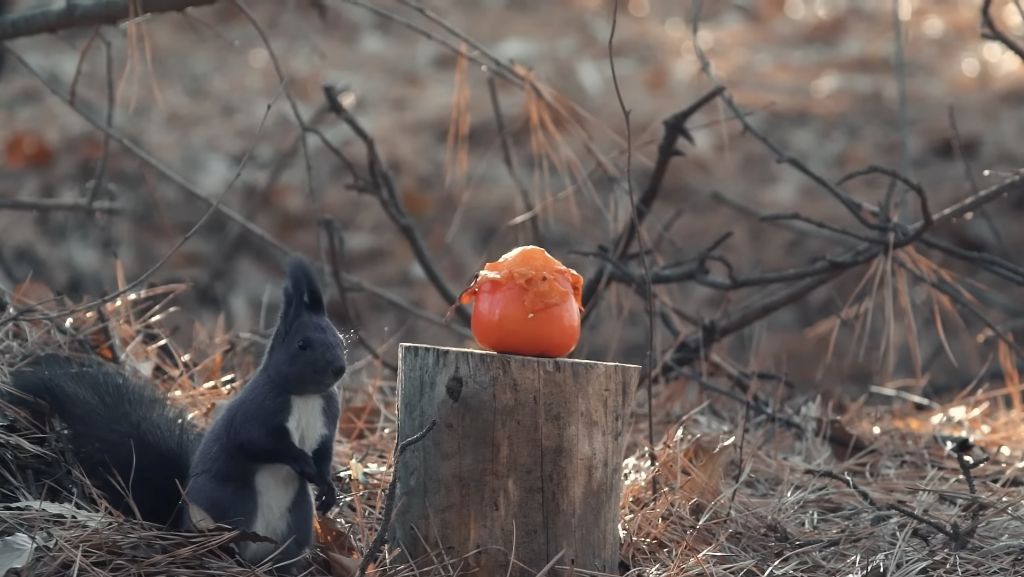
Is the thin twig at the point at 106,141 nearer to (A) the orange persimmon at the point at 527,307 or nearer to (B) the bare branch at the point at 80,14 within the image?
(B) the bare branch at the point at 80,14

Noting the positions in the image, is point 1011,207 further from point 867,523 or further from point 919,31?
point 867,523

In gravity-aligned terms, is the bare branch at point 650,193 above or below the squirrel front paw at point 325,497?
above

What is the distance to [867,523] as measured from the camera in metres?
2.95

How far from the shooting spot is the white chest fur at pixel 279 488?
7.85ft

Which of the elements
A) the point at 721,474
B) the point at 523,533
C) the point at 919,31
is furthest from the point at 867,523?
the point at 919,31

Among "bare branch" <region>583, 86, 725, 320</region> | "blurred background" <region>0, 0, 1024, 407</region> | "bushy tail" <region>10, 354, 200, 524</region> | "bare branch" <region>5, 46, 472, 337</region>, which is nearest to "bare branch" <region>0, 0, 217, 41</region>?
"bare branch" <region>5, 46, 472, 337</region>

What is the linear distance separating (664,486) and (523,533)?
24.3 inches

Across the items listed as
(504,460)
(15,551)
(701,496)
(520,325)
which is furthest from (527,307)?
(15,551)

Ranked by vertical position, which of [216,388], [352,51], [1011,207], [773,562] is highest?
[352,51]

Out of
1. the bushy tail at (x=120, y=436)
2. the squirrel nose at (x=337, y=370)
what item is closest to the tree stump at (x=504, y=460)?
the squirrel nose at (x=337, y=370)

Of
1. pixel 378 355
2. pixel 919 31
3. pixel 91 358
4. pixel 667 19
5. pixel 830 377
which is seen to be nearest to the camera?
pixel 91 358

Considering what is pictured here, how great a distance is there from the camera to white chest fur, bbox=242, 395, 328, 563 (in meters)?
2.39

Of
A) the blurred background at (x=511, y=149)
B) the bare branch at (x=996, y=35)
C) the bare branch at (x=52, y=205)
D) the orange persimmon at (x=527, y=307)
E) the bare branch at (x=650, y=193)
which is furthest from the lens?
the blurred background at (x=511, y=149)

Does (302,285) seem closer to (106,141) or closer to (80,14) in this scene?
(80,14)
